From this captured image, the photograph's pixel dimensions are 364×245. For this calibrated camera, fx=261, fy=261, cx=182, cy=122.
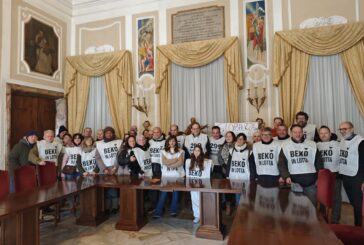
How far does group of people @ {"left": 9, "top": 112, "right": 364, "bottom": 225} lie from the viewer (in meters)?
3.58

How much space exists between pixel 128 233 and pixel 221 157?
76.7 inches

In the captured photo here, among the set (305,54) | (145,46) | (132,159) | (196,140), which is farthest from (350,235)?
(145,46)

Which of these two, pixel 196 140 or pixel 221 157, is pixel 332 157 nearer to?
pixel 221 157

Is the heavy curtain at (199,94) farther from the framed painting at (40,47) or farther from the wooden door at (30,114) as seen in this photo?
the wooden door at (30,114)

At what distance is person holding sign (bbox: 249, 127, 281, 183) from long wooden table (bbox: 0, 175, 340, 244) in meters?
0.45

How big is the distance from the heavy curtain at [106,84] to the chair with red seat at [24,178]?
303cm

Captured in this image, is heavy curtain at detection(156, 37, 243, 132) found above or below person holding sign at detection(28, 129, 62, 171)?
above

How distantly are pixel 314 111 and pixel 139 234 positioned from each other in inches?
170

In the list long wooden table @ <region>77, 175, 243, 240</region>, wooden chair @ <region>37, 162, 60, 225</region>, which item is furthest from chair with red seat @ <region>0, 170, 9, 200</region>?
long wooden table @ <region>77, 175, 243, 240</region>

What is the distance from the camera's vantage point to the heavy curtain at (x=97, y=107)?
278 inches

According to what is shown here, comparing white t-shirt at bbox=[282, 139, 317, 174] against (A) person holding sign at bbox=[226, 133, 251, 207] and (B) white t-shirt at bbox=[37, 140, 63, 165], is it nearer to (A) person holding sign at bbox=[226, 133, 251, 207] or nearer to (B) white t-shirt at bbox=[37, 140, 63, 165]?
(A) person holding sign at bbox=[226, 133, 251, 207]

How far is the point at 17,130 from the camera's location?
19.5 ft

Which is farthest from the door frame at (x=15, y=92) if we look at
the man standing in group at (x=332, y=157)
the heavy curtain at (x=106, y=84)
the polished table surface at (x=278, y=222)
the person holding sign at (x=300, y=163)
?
the man standing in group at (x=332, y=157)

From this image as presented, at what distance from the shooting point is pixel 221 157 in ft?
15.0
